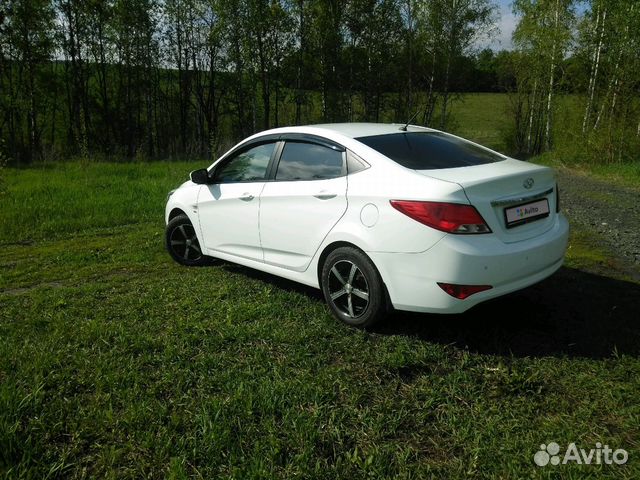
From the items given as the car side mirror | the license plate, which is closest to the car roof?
the license plate

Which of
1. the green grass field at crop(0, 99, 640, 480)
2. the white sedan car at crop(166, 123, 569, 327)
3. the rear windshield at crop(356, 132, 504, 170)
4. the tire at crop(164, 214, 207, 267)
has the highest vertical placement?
the rear windshield at crop(356, 132, 504, 170)

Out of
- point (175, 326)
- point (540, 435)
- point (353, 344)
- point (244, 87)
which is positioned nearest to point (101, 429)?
point (175, 326)

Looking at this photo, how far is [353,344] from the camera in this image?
11.2ft

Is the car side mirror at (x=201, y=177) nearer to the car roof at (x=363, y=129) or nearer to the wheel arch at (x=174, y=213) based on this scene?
the wheel arch at (x=174, y=213)

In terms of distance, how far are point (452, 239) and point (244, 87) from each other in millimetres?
34461

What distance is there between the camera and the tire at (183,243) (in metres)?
5.52

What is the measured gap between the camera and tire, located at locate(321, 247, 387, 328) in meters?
3.40

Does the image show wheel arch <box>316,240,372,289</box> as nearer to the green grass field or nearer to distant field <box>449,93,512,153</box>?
the green grass field

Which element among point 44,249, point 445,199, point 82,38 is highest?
point 82,38

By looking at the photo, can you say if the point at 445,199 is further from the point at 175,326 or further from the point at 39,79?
the point at 39,79

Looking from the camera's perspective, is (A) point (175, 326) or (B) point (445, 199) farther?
(A) point (175, 326)

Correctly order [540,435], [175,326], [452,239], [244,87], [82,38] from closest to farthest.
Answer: [540,435] → [452,239] → [175,326] → [82,38] → [244,87]

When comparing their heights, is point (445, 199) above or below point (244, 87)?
below

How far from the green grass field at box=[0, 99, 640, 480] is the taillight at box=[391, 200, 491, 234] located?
870 mm
